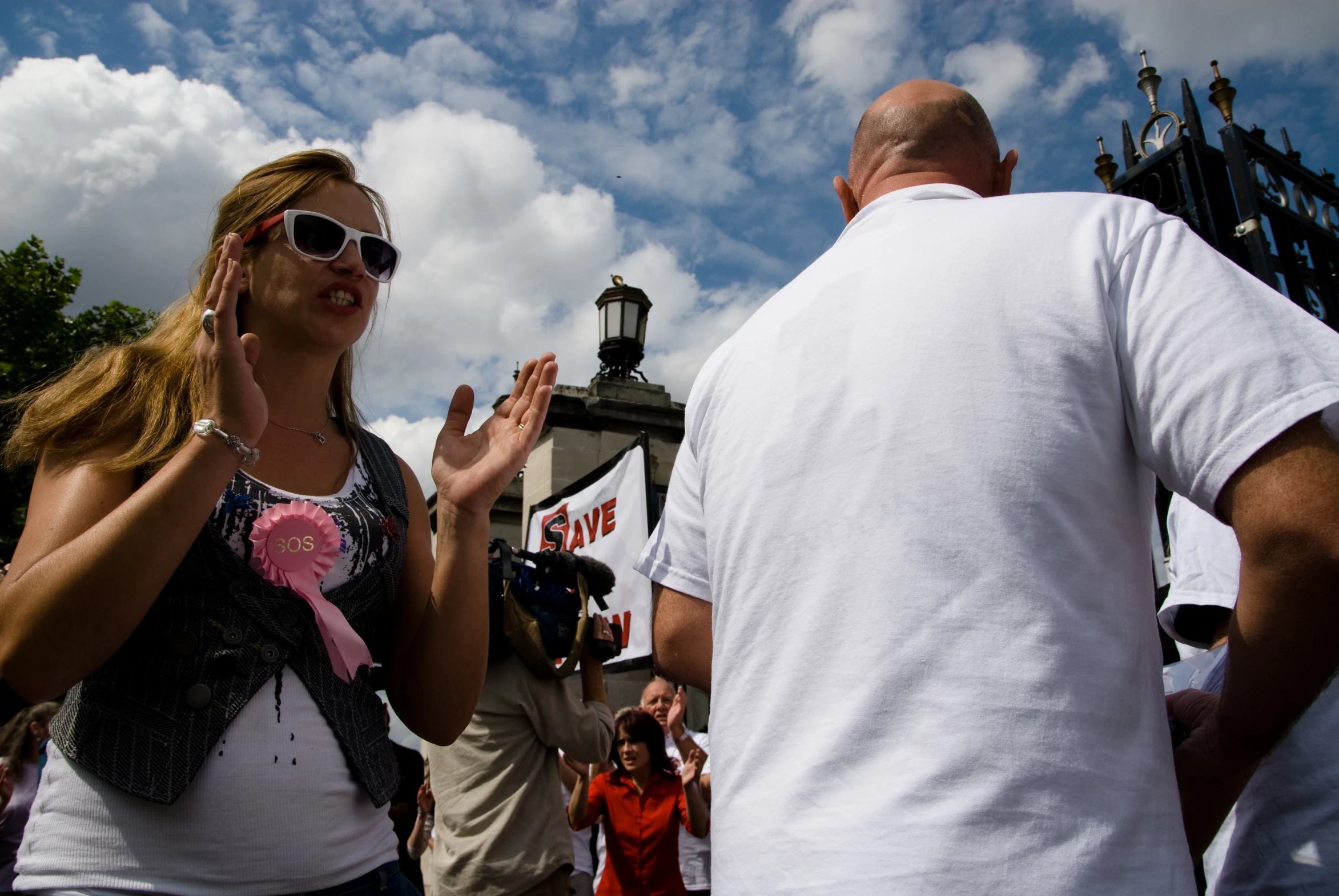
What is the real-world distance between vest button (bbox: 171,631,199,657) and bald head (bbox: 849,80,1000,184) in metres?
1.49

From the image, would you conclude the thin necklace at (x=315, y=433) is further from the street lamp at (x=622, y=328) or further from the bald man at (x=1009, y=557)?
the street lamp at (x=622, y=328)

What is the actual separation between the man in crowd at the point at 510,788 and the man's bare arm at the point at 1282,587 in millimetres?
3354

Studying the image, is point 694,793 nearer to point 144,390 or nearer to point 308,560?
point 308,560

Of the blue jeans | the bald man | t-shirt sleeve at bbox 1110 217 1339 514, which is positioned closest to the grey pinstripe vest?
the blue jeans

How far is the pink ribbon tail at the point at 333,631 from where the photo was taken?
166cm

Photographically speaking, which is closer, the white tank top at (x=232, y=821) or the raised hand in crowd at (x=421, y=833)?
the white tank top at (x=232, y=821)

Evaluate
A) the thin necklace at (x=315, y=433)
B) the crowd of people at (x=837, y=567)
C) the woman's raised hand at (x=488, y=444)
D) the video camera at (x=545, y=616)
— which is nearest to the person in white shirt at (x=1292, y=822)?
the crowd of people at (x=837, y=567)

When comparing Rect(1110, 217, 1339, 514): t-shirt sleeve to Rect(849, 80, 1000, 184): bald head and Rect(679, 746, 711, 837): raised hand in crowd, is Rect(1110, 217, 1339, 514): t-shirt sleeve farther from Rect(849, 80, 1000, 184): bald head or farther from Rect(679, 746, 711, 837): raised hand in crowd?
Rect(679, 746, 711, 837): raised hand in crowd

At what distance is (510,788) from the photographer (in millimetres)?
4285

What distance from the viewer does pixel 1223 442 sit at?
120 centimetres

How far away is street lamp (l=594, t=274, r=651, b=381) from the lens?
10.4 meters

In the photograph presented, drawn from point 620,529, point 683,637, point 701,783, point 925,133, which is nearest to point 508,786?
point 701,783

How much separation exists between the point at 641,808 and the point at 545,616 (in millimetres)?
2233

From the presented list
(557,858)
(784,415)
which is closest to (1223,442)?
(784,415)
